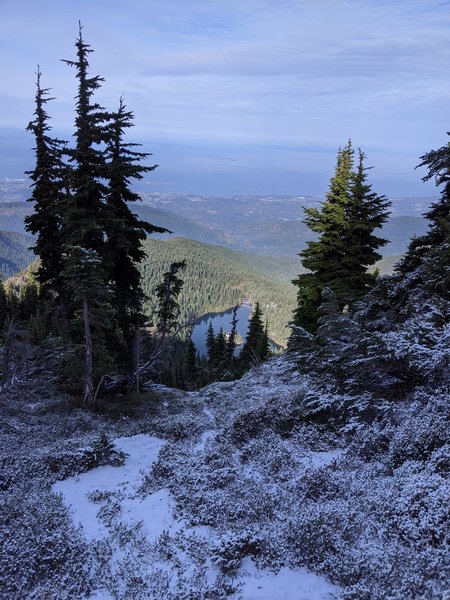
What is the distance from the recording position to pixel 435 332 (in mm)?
9844

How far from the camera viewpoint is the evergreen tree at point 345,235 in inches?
868

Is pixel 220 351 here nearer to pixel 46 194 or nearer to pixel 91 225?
pixel 46 194

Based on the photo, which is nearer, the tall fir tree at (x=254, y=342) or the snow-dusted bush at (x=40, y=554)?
the snow-dusted bush at (x=40, y=554)

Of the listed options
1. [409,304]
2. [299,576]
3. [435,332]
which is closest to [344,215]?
[409,304]

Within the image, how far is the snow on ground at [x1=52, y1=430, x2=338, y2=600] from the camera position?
5.70 m

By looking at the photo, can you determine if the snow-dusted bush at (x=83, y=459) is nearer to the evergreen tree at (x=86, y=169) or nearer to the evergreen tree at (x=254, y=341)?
the evergreen tree at (x=86, y=169)

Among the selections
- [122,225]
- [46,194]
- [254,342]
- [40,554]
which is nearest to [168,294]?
[122,225]

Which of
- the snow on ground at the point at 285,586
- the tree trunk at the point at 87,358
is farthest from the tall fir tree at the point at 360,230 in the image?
the snow on ground at the point at 285,586

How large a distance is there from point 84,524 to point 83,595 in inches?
92.8

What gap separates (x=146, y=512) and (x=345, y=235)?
1833 cm

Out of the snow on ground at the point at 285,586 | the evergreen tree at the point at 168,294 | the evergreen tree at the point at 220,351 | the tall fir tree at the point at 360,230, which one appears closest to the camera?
the snow on ground at the point at 285,586

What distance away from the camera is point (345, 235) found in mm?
22469

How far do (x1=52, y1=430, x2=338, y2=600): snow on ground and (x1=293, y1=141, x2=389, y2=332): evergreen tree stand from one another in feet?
41.2

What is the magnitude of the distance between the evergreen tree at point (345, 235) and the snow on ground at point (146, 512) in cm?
1255
